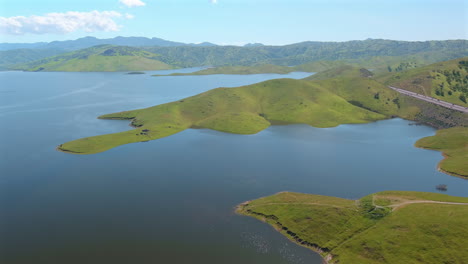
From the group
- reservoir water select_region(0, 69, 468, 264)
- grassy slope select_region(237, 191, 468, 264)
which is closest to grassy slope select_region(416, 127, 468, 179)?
reservoir water select_region(0, 69, 468, 264)

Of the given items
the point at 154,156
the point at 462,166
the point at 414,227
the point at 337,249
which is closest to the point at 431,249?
the point at 414,227

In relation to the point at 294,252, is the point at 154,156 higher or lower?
higher

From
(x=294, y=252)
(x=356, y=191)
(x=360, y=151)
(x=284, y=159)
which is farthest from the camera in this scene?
(x=360, y=151)

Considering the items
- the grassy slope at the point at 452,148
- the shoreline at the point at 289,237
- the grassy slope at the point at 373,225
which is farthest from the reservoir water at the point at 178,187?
the grassy slope at the point at 373,225

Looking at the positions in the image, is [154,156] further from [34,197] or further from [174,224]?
[174,224]

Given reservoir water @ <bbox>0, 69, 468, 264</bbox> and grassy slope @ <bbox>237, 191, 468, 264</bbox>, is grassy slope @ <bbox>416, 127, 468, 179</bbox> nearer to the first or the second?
reservoir water @ <bbox>0, 69, 468, 264</bbox>

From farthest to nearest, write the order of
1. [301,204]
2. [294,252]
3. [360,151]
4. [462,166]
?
[360,151], [462,166], [301,204], [294,252]

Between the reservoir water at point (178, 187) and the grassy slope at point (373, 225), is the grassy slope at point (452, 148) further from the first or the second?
the grassy slope at point (373, 225)

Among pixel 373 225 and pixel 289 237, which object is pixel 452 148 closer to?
pixel 373 225
